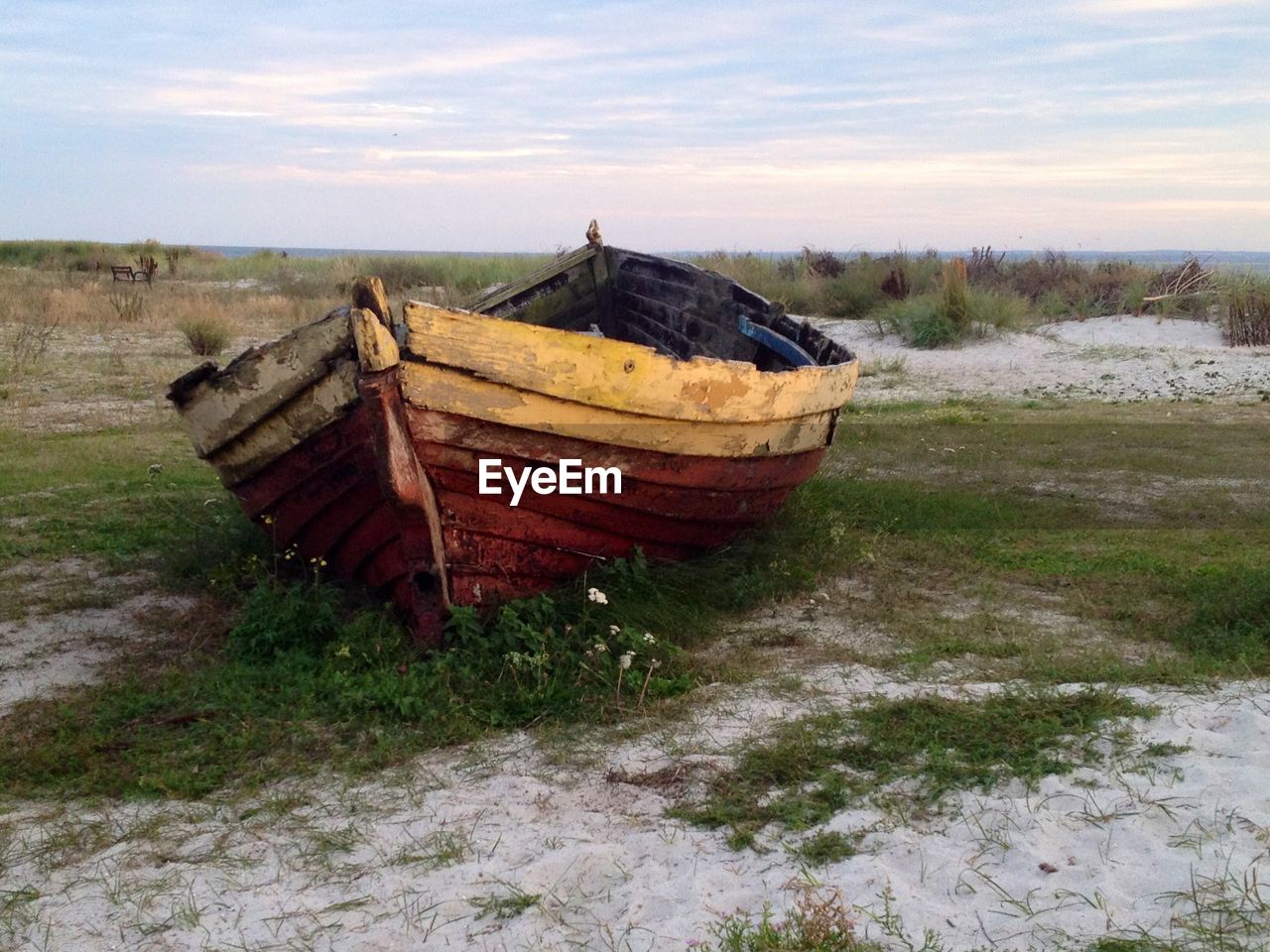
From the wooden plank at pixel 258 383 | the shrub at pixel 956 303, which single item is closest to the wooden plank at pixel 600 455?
the wooden plank at pixel 258 383

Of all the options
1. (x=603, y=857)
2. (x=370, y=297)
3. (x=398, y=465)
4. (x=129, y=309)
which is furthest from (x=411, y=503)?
(x=129, y=309)

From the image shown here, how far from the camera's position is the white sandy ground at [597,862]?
104 inches

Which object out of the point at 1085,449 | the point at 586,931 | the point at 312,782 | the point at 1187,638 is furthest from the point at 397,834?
the point at 1085,449

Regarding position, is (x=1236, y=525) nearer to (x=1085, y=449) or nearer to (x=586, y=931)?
(x=1085, y=449)

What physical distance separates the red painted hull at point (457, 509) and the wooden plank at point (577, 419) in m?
0.04

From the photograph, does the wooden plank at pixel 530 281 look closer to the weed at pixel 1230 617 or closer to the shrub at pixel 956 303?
the weed at pixel 1230 617

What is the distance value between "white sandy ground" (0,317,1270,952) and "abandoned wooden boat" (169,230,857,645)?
904 millimetres

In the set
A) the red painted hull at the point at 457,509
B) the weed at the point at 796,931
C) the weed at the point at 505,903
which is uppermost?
the red painted hull at the point at 457,509

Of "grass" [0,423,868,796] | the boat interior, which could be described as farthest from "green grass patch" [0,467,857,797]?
the boat interior

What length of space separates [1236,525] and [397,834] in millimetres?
5002

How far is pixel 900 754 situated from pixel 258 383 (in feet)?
8.58

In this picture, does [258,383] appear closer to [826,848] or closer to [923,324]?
A: [826,848]

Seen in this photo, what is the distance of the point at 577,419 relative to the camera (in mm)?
4195

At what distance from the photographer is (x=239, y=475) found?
466 cm
